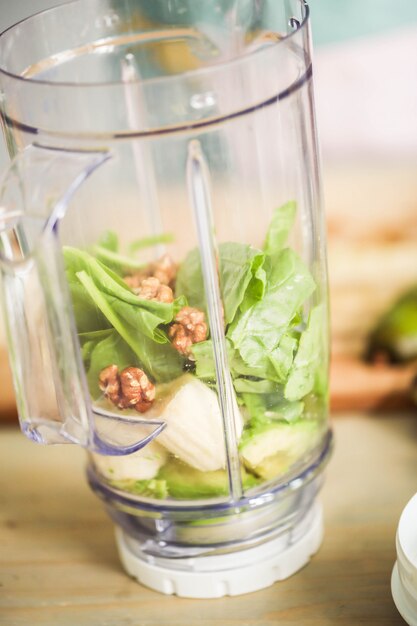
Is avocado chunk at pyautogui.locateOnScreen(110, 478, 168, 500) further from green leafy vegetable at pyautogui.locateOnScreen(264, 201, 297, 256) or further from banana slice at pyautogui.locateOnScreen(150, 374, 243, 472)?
green leafy vegetable at pyautogui.locateOnScreen(264, 201, 297, 256)

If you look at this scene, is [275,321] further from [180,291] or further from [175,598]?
[175,598]

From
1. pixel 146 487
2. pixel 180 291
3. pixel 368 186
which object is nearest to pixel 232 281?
pixel 180 291

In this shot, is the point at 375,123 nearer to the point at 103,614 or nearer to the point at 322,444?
the point at 322,444

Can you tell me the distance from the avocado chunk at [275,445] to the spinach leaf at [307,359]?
0.07ft

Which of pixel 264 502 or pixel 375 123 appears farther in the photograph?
pixel 375 123

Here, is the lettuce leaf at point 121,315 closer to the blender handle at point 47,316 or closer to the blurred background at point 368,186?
the blender handle at point 47,316

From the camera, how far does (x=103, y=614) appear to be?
62 cm

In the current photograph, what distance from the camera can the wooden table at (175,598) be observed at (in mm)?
613

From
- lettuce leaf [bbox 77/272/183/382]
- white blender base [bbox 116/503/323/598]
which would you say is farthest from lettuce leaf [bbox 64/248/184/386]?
white blender base [bbox 116/503/323/598]

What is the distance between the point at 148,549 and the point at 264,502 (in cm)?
8

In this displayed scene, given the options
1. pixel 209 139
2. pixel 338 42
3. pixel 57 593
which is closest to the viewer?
pixel 209 139

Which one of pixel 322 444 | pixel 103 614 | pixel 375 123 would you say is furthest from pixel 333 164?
pixel 103 614

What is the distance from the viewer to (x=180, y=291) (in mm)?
552

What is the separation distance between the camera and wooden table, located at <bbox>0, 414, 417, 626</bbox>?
0.61 meters
